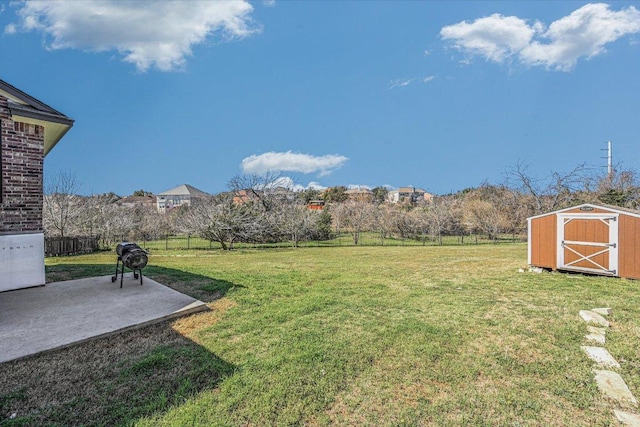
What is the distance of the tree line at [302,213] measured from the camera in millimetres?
19219

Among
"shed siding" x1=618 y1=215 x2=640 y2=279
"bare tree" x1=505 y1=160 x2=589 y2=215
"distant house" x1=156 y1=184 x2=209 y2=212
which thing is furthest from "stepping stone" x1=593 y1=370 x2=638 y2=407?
"distant house" x1=156 y1=184 x2=209 y2=212

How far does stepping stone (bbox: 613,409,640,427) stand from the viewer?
230 centimetres

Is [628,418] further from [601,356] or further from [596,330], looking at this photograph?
[596,330]

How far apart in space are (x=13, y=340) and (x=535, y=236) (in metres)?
11.1

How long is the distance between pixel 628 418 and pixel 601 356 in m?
1.20

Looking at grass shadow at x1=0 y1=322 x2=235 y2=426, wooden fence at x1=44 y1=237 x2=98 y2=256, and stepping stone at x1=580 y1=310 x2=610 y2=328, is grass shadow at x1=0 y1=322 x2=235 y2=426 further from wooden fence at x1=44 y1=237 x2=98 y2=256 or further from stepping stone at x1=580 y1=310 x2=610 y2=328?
wooden fence at x1=44 y1=237 x2=98 y2=256

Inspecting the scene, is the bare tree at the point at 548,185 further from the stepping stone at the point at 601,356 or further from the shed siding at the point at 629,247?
the stepping stone at the point at 601,356

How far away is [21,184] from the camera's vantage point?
539 cm

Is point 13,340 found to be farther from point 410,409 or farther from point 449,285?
point 449,285

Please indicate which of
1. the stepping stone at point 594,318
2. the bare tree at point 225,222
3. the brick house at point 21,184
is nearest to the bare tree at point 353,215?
the bare tree at point 225,222

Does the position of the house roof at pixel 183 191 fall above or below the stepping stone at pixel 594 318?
above

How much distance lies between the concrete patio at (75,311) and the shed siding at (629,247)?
31.6ft

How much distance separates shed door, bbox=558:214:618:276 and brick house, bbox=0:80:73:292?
479 inches

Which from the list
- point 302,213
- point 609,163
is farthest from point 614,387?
point 609,163
